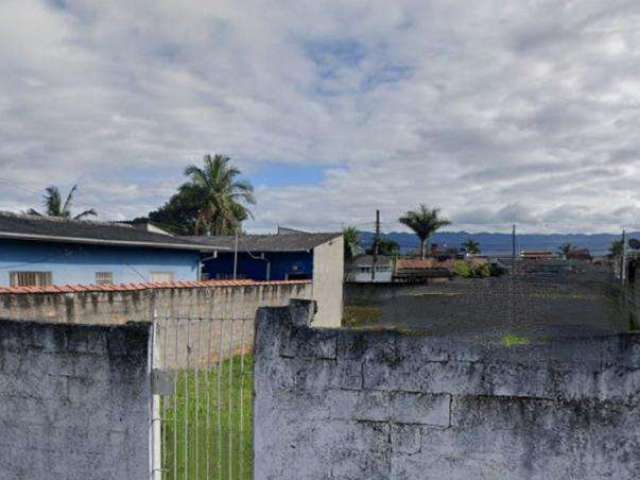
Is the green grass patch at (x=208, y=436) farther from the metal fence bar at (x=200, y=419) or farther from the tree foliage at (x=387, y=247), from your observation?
the tree foliage at (x=387, y=247)

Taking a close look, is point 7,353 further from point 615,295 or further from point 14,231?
point 615,295

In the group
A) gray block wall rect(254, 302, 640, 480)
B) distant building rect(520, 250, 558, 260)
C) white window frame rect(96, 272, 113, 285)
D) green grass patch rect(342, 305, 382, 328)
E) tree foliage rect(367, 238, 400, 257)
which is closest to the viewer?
gray block wall rect(254, 302, 640, 480)

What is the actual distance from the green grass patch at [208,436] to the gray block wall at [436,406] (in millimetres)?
484

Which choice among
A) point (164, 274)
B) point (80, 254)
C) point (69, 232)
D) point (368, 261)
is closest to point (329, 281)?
point (164, 274)

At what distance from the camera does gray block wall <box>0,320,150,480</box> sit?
3.91 meters

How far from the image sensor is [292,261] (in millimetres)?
20109

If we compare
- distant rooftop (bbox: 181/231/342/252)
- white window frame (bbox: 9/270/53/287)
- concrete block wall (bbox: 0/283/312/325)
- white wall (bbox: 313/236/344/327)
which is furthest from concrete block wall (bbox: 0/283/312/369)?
distant rooftop (bbox: 181/231/342/252)

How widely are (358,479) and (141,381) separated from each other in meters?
1.52

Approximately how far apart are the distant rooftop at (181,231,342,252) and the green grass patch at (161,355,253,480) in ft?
36.0

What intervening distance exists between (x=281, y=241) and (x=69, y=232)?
349 inches

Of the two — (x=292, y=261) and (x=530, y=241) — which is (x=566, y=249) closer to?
(x=530, y=241)

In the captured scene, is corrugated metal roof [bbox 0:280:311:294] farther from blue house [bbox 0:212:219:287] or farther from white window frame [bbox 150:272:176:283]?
white window frame [bbox 150:272:176:283]

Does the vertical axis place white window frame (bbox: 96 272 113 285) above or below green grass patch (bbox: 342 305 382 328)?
above

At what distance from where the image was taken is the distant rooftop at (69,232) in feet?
37.2
